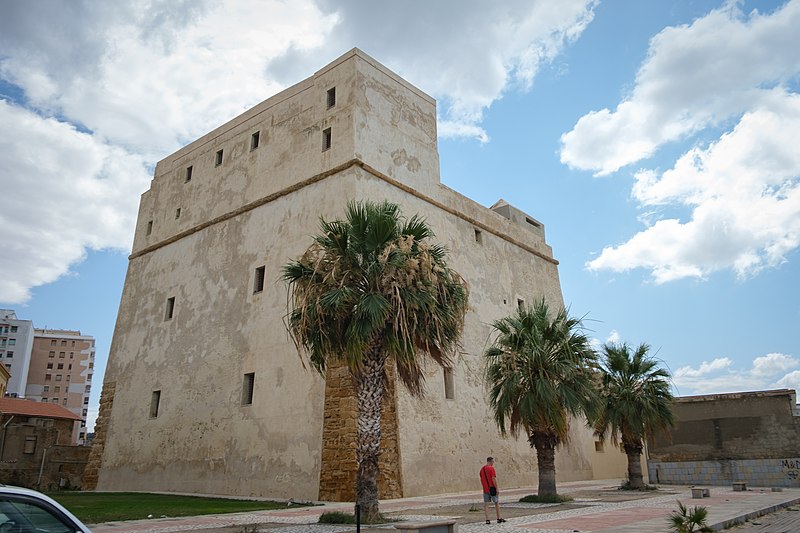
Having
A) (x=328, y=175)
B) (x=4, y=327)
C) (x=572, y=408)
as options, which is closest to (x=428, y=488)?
(x=572, y=408)

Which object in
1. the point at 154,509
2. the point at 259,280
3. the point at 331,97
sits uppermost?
the point at 331,97

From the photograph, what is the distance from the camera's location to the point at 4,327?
268 ft

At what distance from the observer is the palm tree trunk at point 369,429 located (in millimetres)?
11117

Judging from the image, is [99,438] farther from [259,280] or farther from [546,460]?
[546,460]

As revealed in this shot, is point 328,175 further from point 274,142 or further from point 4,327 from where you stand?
→ point 4,327

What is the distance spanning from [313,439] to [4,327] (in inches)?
3250

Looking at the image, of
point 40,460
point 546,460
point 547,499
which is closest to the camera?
point 547,499

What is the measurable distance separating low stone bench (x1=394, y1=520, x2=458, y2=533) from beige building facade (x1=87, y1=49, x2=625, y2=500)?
9236 mm

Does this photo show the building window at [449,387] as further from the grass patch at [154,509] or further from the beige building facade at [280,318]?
the grass patch at [154,509]

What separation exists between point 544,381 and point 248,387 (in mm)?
11113

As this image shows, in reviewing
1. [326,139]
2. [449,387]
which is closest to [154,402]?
[449,387]

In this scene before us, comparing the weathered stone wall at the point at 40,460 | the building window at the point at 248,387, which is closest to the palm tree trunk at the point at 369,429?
the building window at the point at 248,387

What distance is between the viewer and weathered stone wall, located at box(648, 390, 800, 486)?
22.8 m

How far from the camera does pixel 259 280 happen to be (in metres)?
22.6
